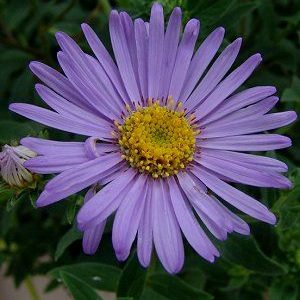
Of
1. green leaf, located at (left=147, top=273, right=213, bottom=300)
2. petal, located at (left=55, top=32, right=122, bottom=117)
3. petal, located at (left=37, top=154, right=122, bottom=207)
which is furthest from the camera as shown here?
green leaf, located at (left=147, top=273, right=213, bottom=300)

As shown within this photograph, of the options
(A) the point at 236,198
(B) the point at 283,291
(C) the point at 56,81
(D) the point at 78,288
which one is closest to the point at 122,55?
(C) the point at 56,81

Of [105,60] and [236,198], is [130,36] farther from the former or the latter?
[236,198]

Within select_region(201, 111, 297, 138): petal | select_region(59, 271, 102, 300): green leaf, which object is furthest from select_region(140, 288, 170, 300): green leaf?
select_region(201, 111, 297, 138): petal

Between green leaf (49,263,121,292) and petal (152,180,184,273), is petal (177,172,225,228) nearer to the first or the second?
petal (152,180,184,273)

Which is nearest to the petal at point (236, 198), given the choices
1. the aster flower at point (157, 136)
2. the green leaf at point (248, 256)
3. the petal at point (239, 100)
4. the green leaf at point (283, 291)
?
the aster flower at point (157, 136)

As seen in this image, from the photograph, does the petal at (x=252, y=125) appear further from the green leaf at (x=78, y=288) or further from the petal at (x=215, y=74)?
the green leaf at (x=78, y=288)

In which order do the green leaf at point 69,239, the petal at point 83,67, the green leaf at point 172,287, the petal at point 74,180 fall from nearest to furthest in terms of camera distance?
the petal at point 74,180 < the petal at point 83,67 < the green leaf at point 69,239 < the green leaf at point 172,287
